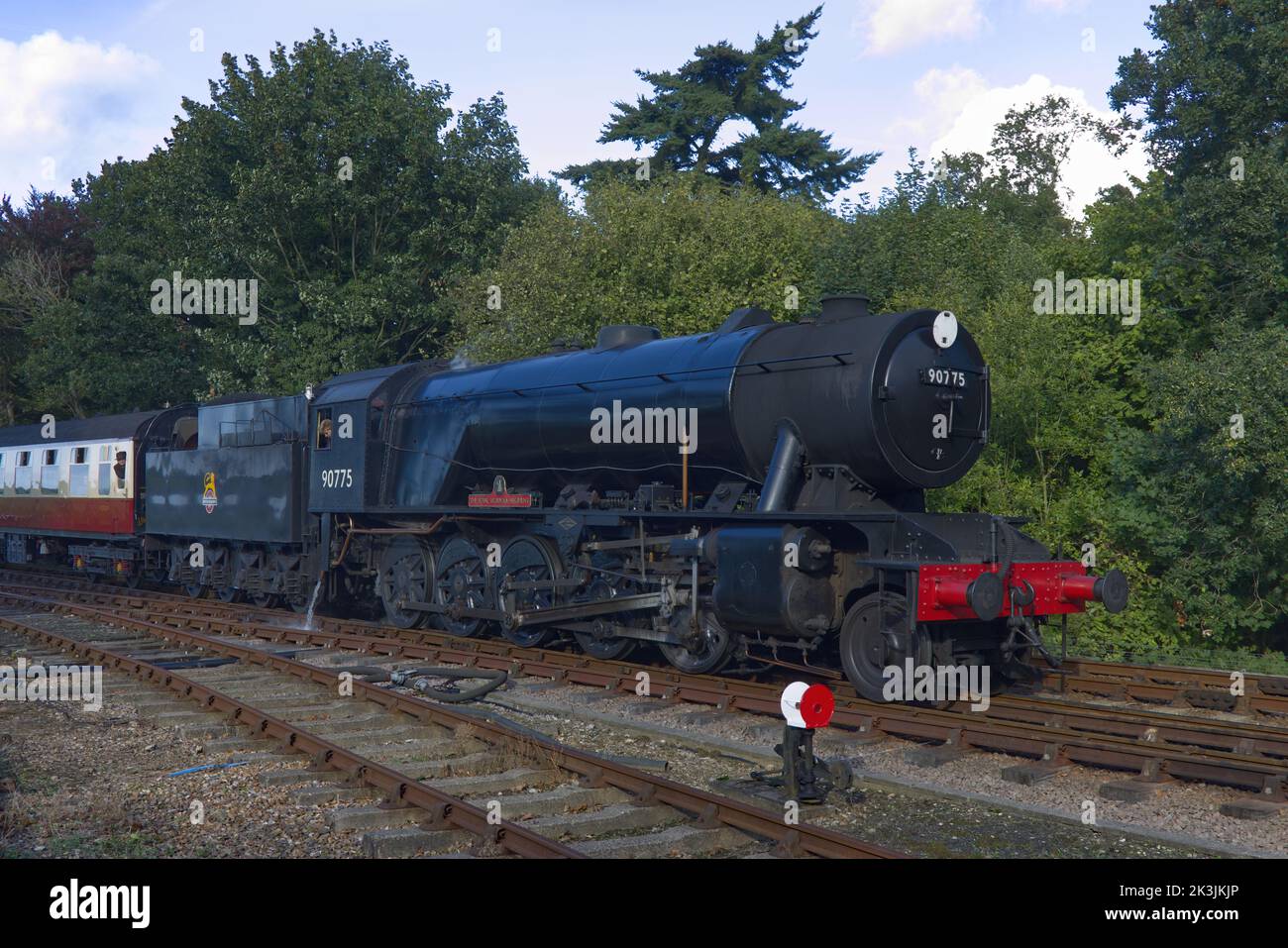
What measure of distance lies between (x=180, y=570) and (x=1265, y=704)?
18991 millimetres

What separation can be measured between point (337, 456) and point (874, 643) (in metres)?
9.48

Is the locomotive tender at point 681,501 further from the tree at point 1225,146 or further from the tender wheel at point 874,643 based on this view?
the tree at point 1225,146

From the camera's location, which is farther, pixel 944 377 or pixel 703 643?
pixel 703 643

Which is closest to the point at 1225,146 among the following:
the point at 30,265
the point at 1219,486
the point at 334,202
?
the point at 1219,486

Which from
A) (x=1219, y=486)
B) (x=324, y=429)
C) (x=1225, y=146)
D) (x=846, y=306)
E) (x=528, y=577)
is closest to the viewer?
(x=846, y=306)

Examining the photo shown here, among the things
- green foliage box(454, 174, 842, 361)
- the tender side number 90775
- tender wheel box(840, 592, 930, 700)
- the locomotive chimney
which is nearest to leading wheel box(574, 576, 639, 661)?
tender wheel box(840, 592, 930, 700)

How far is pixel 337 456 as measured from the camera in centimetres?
1622

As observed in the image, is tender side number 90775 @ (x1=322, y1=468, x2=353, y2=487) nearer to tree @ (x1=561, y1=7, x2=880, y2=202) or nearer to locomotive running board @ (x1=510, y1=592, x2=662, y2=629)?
locomotive running board @ (x1=510, y1=592, x2=662, y2=629)

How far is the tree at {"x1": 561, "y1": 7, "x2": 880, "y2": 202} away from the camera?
34.1 m

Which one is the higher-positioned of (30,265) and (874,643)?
(30,265)

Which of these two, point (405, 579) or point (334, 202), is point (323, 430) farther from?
point (334, 202)
